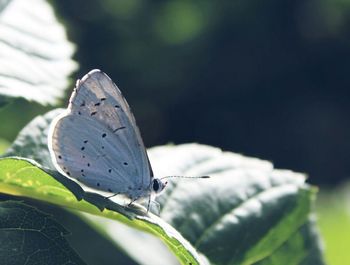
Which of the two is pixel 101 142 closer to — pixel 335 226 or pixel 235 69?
pixel 335 226

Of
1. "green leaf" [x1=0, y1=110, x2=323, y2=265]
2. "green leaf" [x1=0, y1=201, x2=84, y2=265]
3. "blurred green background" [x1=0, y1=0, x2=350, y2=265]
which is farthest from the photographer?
"blurred green background" [x1=0, y1=0, x2=350, y2=265]

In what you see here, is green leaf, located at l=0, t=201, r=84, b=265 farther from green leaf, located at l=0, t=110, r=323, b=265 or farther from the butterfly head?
the butterfly head

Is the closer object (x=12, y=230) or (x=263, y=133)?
(x=12, y=230)

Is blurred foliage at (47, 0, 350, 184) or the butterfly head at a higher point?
the butterfly head

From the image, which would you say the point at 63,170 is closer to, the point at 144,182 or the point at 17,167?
the point at 144,182

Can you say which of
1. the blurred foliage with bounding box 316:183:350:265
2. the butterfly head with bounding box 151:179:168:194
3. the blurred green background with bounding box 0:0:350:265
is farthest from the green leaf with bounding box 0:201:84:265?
the blurred green background with bounding box 0:0:350:265

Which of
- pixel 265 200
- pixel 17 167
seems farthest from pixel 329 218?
pixel 17 167


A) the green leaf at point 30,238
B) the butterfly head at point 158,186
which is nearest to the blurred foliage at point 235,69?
the butterfly head at point 158,186
